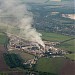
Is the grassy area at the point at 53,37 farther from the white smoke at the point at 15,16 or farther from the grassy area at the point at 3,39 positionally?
the grassy area at the point at 3,39

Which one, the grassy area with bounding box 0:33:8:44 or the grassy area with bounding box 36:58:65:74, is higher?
the grassy area with bounding box 0:33:8:44

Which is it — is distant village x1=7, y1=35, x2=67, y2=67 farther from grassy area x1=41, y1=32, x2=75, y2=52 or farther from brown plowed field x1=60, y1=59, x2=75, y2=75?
brown plowed field x1=60, y1=59, x2=75, y2=75

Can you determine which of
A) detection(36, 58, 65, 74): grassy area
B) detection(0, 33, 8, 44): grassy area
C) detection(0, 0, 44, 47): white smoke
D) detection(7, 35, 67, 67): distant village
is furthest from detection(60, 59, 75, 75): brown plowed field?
detection(0, 0, 44, 47): white smoke

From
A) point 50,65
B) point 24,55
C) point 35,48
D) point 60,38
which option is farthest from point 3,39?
point 50,65

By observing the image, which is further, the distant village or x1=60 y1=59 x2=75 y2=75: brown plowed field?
the distant village

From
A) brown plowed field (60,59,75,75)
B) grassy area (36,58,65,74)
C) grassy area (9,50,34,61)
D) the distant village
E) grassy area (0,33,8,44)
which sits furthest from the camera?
grassy area (0,33,8,44)

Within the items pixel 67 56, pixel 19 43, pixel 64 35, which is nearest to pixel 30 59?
pixel 67 56

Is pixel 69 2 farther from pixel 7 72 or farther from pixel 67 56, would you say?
pixel 7 72

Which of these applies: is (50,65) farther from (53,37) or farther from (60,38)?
(53,37)
